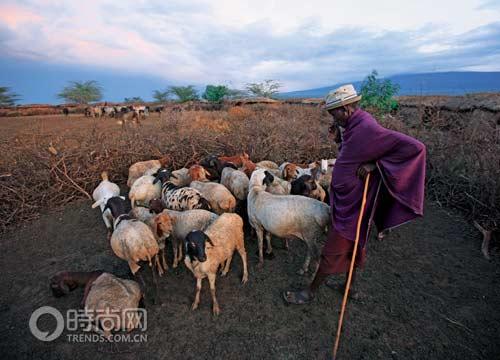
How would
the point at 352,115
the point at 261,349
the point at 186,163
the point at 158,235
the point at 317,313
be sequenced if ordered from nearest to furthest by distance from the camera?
the point at 352,115 < the point at 261,349 < the point at 317,313 < the point at 158,235 < the point at 186,163

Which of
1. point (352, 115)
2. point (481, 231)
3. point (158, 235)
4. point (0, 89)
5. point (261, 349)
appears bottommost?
point (261, 349)

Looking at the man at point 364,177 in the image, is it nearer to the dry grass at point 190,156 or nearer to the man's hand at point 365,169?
the man's hand at point 365,169

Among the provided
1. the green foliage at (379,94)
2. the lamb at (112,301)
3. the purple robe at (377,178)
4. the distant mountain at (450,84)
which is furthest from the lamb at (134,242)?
the green foliage at (379,94)

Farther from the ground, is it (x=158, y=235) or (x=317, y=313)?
(x=158, y=235)

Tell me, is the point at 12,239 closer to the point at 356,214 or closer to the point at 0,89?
the point at 356,214

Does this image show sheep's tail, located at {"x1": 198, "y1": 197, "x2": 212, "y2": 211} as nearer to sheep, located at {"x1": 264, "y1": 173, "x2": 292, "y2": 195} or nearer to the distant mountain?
sheep, located at {"x1": 264, "y1": 173, "x2": 292, "y2": 195}

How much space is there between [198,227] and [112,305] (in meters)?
1.49

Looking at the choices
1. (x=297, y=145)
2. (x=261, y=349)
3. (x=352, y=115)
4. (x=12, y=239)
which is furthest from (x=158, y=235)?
(x=297, y=145)

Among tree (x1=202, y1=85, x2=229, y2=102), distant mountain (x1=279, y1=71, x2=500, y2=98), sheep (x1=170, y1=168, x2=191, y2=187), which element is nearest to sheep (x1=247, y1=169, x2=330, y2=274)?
sheep (x1=170, y1=168, x2=191, y2=187)

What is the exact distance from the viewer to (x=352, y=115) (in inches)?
111

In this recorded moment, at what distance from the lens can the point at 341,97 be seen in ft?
9.03

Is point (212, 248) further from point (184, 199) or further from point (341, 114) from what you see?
point (341, 114)

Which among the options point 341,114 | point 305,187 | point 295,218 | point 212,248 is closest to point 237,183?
point 305,187

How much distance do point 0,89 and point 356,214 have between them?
48299 mm
